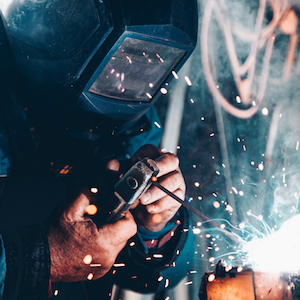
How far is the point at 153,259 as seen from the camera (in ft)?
4.38

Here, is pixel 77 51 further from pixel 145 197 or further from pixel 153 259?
pixel 153 259

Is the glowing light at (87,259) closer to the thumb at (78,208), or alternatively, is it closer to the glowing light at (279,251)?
the thumb at (78,208)

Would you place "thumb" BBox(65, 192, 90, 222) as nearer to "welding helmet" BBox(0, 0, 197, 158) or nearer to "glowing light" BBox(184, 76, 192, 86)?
"welding helmet" BBox(0, 0, 197, 158)

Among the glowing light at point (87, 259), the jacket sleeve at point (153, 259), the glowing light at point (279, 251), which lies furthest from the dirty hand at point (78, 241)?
the glowing light at point (279, 251)

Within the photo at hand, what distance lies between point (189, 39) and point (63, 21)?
595 mm

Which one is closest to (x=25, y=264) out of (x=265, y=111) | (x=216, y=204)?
(x=216, y=204)

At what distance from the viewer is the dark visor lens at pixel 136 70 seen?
1.09 m

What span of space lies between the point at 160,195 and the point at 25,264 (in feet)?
2.00

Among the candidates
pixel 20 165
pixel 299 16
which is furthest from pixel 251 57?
pixel 20 165

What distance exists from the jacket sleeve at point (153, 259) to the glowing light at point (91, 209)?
389 mm

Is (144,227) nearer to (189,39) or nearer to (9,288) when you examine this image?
(9,288)

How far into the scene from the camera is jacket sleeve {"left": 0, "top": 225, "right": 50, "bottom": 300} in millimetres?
810

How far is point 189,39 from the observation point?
1.14 meters

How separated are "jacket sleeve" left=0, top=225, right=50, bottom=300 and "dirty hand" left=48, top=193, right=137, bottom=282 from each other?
9 centimetres
